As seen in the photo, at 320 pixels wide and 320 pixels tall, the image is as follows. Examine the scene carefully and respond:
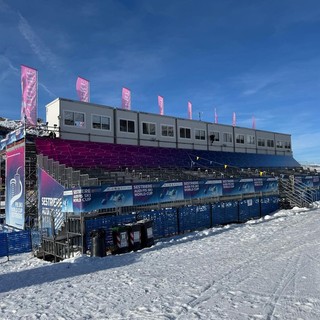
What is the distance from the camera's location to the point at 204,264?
32.6 feet

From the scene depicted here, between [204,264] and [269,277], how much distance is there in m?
2.27

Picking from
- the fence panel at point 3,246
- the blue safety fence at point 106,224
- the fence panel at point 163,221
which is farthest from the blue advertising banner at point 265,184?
the fence panel at point 3,246

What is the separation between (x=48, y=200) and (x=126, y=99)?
1876 cm

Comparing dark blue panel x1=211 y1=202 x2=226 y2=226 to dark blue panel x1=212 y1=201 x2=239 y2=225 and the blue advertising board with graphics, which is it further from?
the blue advertising board with graphics

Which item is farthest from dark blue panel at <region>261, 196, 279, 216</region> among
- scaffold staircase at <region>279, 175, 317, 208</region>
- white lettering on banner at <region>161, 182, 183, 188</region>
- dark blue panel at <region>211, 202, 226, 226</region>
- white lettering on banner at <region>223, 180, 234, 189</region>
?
white lettering on banner at <region>161, 182, 183, 188</region>

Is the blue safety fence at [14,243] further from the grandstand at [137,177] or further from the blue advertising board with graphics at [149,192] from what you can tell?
the blue advertising board with graphics at [149,192]

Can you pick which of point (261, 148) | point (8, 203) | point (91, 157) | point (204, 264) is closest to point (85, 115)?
point (91, 157)

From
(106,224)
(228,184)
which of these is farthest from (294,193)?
(106,224)

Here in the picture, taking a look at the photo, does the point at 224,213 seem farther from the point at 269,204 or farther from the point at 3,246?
the point at 3,246

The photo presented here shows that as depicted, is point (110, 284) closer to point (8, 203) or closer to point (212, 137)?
point (8, 203)

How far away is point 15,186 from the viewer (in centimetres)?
2430

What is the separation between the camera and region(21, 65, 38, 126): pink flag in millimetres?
24606

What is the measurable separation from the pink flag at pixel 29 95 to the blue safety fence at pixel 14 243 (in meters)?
10.5

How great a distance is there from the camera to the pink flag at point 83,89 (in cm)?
3133
